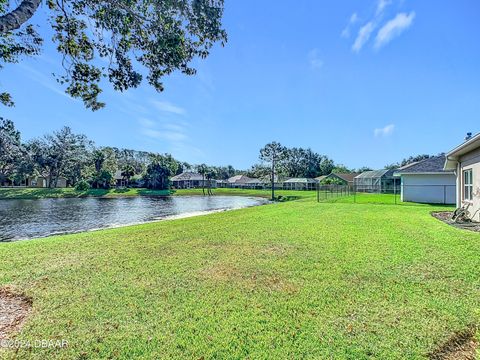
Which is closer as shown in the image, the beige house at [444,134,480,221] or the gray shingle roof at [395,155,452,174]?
the beige house at [444,134,480,221]

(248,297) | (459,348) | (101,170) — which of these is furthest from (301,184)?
(459,348)

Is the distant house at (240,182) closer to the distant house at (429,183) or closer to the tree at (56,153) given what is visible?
the tree at (56,153)

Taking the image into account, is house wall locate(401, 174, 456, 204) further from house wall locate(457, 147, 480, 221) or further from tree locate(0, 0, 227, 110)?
tree locate(0, 0, 227, 110)

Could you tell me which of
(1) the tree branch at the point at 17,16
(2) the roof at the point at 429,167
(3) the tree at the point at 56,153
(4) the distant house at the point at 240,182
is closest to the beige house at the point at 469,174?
(2) the roof at the point at 429,167

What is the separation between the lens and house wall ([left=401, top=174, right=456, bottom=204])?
2008cm

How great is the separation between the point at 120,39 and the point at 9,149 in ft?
182

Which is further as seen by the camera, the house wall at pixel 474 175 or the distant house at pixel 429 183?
the distant house at pixel 429 183

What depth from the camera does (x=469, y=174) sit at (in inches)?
441

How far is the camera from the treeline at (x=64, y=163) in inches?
1980

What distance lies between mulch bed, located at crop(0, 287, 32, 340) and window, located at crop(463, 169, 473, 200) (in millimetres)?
14226

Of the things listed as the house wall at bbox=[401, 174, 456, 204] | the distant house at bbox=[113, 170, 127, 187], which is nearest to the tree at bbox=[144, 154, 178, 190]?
the distant house at bbox=[113, 170, 127, 187]

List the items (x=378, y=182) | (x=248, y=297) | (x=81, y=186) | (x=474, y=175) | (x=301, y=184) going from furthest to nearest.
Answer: (x=301, y=184), (x=81, y=186), (x=378, y=182), (x=474, y=175), (x=248, y=297)

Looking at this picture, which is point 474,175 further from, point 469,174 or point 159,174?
point 159,174

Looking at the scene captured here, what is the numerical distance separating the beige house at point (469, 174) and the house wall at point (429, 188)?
923 cm
